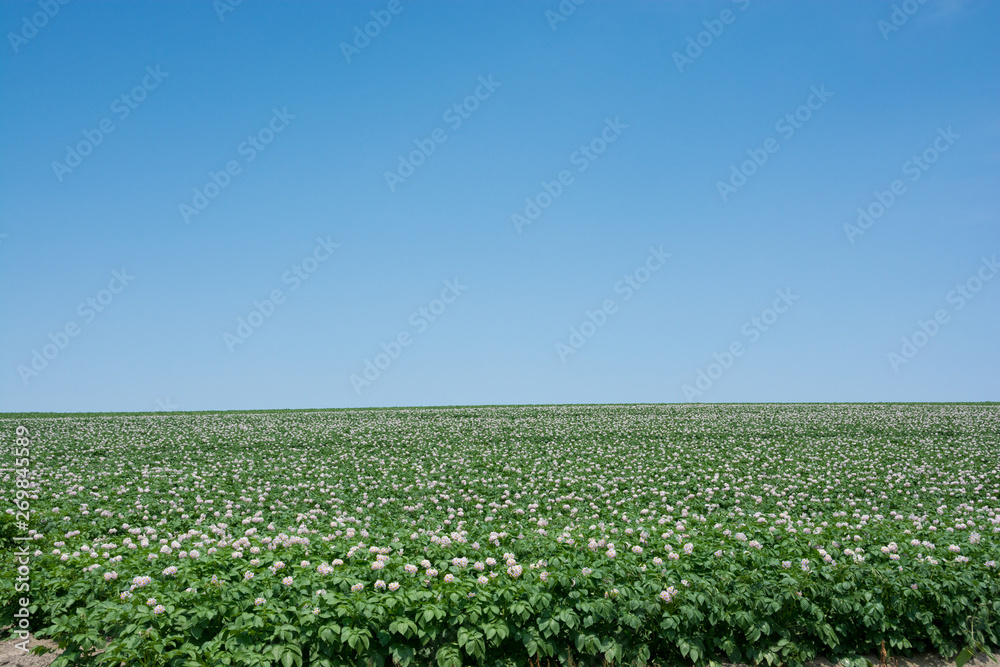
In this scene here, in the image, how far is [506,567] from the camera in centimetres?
751

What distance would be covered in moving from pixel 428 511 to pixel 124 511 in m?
6.42

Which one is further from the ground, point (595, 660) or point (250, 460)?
point (250, 460)

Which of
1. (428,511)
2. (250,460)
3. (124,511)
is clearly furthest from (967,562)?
(250,460)

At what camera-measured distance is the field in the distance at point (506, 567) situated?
6.13 m

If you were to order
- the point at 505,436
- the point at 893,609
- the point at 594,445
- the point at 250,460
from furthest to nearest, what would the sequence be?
the point at 505,436, the point at 594,445, the point at 250,460, the point at 893,609

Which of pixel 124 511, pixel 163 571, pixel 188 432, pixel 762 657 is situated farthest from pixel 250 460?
pixel 762 657

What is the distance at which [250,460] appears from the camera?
20.8 m

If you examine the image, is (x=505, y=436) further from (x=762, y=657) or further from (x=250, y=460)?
(x=762, y=657)

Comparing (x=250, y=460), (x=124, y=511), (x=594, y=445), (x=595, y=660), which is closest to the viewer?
(x=595, y=660)

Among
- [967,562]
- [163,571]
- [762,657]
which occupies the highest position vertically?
[163,571]

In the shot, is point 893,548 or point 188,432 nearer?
point 893,548

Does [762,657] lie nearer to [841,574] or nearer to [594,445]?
[841,574]

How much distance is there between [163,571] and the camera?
7566mm

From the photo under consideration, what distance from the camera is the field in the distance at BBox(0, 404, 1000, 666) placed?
613cm
